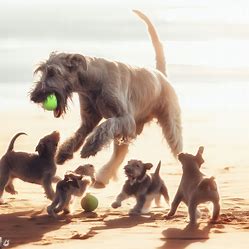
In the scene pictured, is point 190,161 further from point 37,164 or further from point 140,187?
point 37,164

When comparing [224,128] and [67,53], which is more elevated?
[67,53]

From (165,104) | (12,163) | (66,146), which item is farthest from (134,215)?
(165,104)

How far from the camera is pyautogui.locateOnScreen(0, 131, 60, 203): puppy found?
9.25m

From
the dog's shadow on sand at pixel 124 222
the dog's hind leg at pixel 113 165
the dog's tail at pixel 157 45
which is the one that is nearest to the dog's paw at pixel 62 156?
the dog's hind leg at pixel 113 165

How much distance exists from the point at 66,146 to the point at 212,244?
4147 millimetres

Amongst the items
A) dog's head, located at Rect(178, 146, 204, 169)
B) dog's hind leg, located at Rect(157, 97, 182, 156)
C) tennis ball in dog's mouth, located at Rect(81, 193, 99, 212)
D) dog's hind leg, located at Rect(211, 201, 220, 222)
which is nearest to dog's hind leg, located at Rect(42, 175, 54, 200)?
tennis ball in dog's mouth, located at Rect(81, 193, 99, 212)

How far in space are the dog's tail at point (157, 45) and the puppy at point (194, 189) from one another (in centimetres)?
381

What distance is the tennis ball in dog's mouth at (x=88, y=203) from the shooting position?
9.16 m

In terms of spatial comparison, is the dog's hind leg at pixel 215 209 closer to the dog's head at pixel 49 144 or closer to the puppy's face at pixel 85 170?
the puppy's face at pixel 85 170

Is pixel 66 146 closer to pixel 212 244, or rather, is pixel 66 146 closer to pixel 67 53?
pixel 67 53

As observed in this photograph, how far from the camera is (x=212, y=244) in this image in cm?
702

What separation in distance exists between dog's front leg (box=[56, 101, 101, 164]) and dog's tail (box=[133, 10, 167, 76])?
1810 mm

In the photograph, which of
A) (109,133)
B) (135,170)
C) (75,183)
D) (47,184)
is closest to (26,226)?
(75,183)

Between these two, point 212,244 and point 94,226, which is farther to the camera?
point 94,226
